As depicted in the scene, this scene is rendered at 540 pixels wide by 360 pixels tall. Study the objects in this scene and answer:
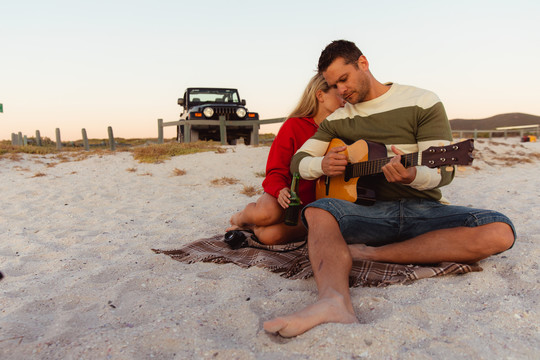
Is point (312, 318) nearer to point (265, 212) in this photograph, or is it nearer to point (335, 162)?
point (335, 162)

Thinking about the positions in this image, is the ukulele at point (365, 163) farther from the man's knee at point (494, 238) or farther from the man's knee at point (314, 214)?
the man's knee at point (494, 238)

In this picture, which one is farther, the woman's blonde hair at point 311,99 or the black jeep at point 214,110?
the black jeep at point 214,110

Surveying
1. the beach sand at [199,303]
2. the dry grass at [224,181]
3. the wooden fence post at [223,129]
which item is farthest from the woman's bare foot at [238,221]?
the wooden fence post at [223,129]

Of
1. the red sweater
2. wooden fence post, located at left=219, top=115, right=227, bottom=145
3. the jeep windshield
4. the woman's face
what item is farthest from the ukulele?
the jeep windshield

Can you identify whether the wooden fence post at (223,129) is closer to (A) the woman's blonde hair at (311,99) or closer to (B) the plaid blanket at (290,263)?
(B) the plaid blanket at (290,263)

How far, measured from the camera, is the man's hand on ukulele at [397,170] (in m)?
2.08

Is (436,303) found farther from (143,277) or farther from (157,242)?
(157,242)

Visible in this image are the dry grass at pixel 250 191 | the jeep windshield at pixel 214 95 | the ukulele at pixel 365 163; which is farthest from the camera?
the jeep windshield at pixel 214 95

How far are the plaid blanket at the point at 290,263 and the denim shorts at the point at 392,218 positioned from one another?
0.67 ft

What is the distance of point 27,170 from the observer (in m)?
8.07

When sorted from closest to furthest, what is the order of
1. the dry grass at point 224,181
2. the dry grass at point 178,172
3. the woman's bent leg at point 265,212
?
1. the woman's bent leg at point 265,212
2. the dry grass at point 224,181
3. the dry grass at point 178,172

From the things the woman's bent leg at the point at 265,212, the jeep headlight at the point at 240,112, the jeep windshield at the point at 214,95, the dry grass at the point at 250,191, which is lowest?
the dry grass at the point at 250,191

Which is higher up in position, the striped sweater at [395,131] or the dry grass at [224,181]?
the striped sweater at [395,131]

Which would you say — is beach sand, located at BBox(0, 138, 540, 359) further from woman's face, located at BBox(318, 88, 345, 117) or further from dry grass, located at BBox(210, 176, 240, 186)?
dry grass, located at BBox(210, 176, 240, 186)
